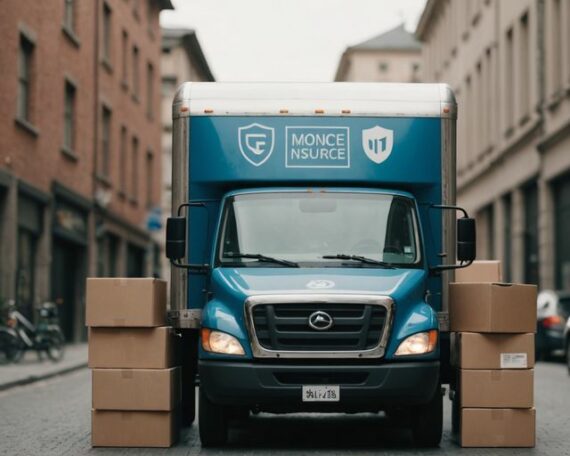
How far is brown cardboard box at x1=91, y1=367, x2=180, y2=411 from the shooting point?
1061 centimetres

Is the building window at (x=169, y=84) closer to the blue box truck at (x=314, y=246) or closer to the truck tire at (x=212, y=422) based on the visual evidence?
the blue box truck at (x=314, y=246)

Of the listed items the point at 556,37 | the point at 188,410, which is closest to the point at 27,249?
the point at 556,37

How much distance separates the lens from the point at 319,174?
11.2 m

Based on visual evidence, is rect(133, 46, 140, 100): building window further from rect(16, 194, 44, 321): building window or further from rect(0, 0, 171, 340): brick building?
rect(16, 194, 44, 321): building window

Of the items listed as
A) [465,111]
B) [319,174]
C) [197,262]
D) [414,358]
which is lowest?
[414,358]

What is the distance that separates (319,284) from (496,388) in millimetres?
1832

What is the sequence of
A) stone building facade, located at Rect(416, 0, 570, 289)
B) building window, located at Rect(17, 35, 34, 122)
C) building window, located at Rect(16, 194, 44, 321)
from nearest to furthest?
building window, located at Rect(16, 194, 44, 321) < building window, located at Rect(17, 35, 34, 122) < stone building facade, located at Rect(416, 0, 570, 289)

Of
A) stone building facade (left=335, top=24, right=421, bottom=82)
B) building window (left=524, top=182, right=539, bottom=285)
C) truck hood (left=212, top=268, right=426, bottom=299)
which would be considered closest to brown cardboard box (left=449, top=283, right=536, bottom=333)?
truck hood (left=212, top=268, right=426, bottom=299)

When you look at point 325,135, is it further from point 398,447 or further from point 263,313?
point 398,447

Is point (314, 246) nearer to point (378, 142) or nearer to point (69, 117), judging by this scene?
point (378, 142)

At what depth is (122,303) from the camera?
10.8m

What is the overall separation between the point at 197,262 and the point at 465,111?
38.8m

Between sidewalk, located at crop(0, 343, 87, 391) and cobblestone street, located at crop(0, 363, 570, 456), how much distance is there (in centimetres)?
276

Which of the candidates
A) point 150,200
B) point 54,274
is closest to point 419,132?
point 54,274
